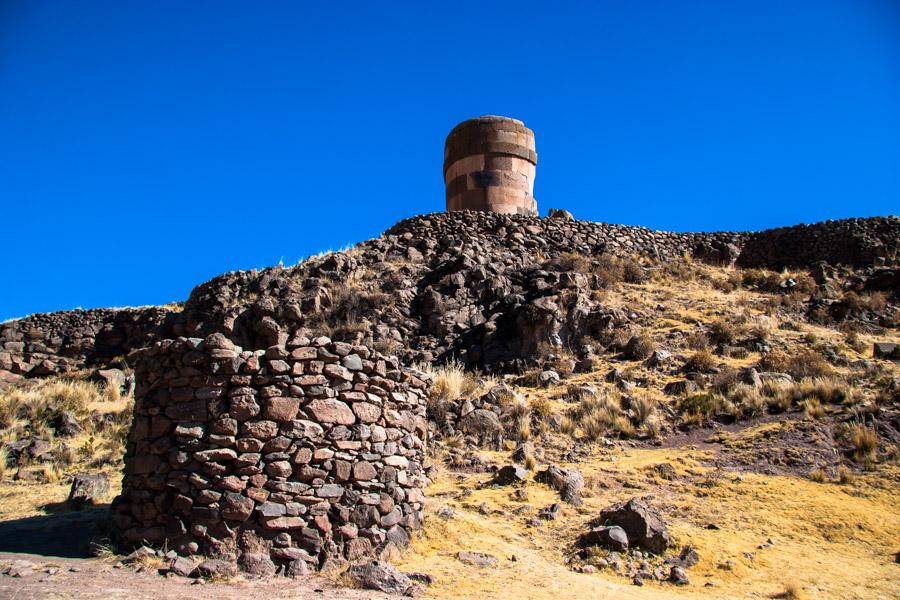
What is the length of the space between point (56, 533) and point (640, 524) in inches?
251

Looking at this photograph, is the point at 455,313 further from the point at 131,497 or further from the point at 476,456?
the point at 131,497

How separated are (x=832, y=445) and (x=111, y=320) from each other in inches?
819

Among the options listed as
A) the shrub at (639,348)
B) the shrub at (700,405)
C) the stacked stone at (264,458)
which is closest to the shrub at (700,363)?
the shrub at (639,348)

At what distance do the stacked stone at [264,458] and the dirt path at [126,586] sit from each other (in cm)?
37

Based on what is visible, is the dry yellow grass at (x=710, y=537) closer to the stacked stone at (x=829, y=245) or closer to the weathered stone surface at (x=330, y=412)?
the weathered stone surface at (x=330, y=412)

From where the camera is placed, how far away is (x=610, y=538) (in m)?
7.86

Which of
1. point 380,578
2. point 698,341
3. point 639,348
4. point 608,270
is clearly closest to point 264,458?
point 380,578

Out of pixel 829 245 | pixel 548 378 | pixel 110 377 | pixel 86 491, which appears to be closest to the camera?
pixel 86 491

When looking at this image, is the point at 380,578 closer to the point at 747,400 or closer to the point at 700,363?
the point at 747,400

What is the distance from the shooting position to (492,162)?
858 inches

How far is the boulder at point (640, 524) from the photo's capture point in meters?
7.88

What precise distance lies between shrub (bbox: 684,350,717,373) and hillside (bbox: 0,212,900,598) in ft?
0.18

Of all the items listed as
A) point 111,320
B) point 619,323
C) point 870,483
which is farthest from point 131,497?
point 111,320

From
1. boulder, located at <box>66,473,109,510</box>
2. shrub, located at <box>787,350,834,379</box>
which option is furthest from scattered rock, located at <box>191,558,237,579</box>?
shrub, located at <box>787,350,834,379</box>
